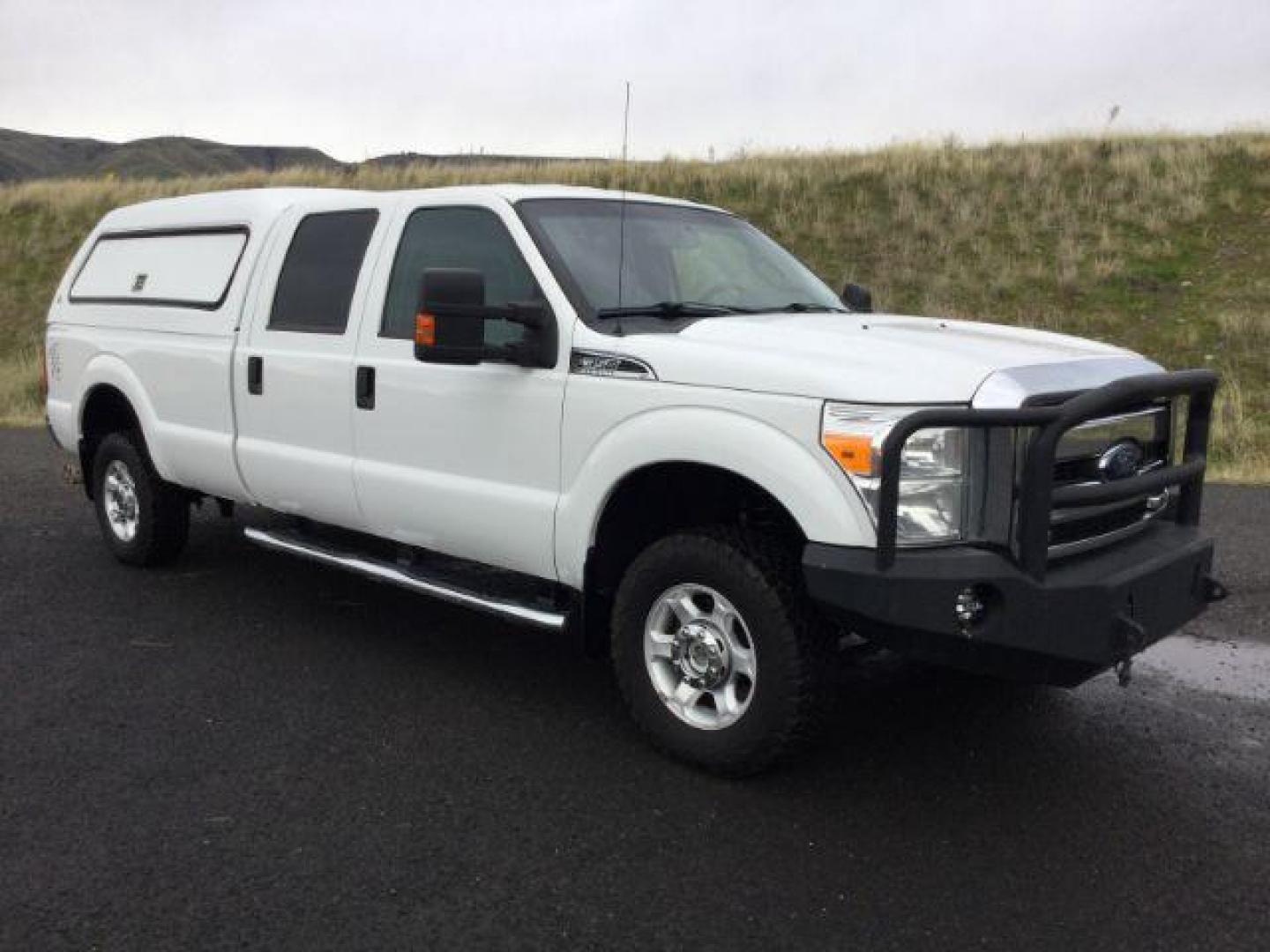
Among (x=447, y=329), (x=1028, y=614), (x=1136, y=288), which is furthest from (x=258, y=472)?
(x=1136, y=288)

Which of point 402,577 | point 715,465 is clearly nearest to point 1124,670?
point 715,465

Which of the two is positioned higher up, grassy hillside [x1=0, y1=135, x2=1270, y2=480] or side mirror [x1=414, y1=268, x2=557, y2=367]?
grassy hillside [x1=0, y1=135, x2=1270, y2=480]

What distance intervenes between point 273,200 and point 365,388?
1.53 metres

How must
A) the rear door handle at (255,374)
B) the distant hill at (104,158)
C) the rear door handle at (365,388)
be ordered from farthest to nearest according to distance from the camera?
the distant hill at (104,158)
the rear door handle at (255,374)
the rear door handle at (365,388)

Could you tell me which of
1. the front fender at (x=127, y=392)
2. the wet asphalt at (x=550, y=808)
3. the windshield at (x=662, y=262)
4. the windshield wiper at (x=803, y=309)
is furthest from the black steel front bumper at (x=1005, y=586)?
the front fender at (x=127, y=392)

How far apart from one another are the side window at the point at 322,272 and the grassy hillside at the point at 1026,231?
11.8 m

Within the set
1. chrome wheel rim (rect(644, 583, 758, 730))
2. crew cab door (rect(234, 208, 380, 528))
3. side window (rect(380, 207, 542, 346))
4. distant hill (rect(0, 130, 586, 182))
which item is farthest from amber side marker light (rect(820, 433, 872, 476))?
distant hill (rect(0, 130, 586, 182))

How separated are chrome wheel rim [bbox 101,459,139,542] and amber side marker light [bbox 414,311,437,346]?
3.22m

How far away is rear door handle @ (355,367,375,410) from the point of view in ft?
16.5

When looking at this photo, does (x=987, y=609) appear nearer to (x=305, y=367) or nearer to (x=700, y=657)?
(x=700, y=657)

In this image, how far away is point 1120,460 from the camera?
3.94 meters

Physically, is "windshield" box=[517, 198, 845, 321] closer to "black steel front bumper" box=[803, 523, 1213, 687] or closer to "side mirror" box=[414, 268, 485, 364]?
"side mirror" box=[414, 268, 485, 364]

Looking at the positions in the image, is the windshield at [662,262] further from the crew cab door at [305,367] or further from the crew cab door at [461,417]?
the crew cab door at [305,367]

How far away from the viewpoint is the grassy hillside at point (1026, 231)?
17938 millimetres
